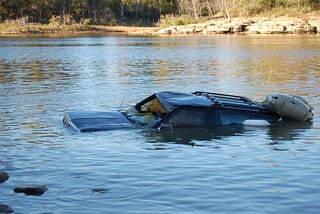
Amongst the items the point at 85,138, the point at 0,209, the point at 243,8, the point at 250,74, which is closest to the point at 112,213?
the point at 0,209

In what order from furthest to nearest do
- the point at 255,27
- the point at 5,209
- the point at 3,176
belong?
the point at 255,27
the point at 3,176
the point at 5,209

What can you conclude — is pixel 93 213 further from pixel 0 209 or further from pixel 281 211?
pixel 281 211

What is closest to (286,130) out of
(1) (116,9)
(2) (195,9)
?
(2) (195,9)

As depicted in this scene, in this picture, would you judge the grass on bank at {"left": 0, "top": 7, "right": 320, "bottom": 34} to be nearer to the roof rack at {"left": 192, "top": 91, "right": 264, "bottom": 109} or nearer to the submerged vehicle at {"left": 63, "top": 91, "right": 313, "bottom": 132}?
the roof rack at {"left": 192, "top": 91, "right": 264, "bottom": 109}

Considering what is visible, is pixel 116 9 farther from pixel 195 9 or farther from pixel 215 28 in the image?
pixel 215 28

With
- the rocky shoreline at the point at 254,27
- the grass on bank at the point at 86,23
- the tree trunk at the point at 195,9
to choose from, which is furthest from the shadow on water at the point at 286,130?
the tree trunk at the point at 195,9

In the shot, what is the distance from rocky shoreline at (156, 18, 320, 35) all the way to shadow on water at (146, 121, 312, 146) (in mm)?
73249

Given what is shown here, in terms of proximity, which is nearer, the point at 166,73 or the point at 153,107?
the point at 153,107

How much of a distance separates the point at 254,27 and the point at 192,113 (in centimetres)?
7969

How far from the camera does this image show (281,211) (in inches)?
376

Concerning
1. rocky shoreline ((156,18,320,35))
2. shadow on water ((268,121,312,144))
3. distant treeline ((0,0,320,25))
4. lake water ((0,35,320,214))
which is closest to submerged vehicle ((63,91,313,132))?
shadow on water ((268,121,312,144))

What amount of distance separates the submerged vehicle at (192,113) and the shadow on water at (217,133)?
0.87ft

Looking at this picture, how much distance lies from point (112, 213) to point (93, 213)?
0.30m

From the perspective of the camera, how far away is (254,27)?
9388cm
